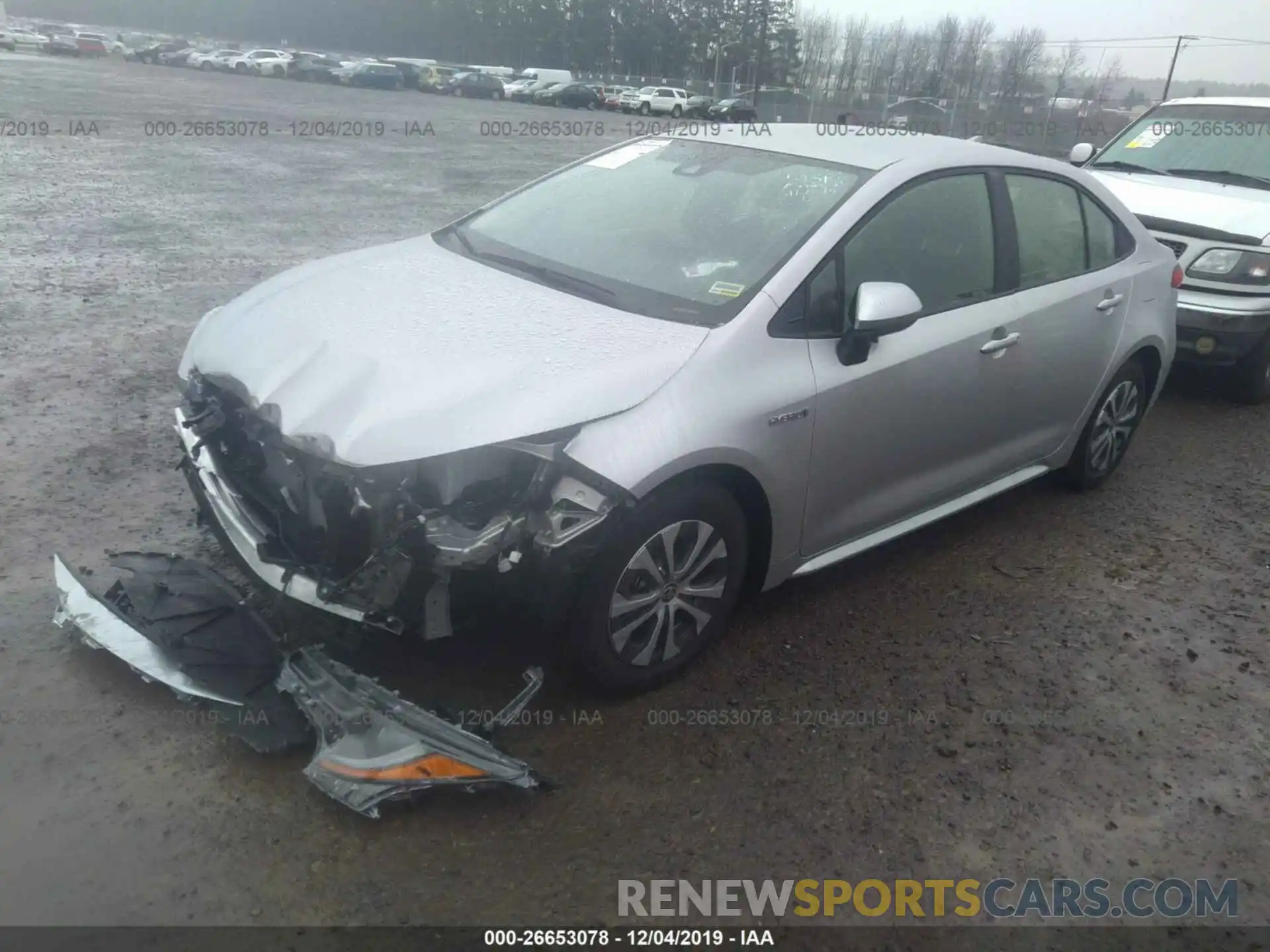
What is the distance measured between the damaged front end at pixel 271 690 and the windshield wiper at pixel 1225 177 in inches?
270

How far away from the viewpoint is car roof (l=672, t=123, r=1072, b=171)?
3.97 m

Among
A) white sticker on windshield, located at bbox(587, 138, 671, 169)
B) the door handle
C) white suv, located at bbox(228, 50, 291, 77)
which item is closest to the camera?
the door handle

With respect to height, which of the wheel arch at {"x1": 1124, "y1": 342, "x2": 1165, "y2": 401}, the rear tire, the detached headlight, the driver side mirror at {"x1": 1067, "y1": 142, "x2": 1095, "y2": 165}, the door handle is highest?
the driver side mirror at {"x1": 1067, "y1": 142, "x2": 1095, "y2": 165}

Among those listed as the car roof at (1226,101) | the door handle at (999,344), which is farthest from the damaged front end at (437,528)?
the car roof at (1226,101)

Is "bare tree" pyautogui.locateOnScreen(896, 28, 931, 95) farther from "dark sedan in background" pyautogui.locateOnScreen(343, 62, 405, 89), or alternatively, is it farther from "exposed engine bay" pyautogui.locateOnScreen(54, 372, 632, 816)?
"exposed engine bay" pyautogui.locateOnScreen(54, 372, 632, 816)

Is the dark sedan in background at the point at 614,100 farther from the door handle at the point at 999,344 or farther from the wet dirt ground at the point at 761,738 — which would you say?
the door handle at the point at 999,344

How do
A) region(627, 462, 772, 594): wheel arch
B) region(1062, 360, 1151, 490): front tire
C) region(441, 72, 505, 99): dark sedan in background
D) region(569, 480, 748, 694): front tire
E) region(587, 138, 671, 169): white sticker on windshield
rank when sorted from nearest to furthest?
region(569, 480, 748, 694): front tire, region(627, 462, 772, 594): wheel arch, region(587, 138, 671, 169): white sticker on windshield, region(1062, 360, 1151, 490): front tire, region(441, 72, 505, 99): dark sedan in background

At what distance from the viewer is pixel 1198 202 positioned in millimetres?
6934

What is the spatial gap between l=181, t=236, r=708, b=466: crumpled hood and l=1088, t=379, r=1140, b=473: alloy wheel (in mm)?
2725

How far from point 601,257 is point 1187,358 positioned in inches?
185

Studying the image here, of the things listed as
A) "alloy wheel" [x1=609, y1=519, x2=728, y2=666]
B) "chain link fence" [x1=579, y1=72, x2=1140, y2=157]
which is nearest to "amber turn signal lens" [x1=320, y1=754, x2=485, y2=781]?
"alloy wheel" [x1=609, y1=519, x2=728, y2=666]

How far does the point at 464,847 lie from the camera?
8.80ft

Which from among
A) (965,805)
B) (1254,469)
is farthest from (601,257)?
→ (1254,469)

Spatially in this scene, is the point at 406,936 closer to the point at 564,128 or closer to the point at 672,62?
the point at 564,128
